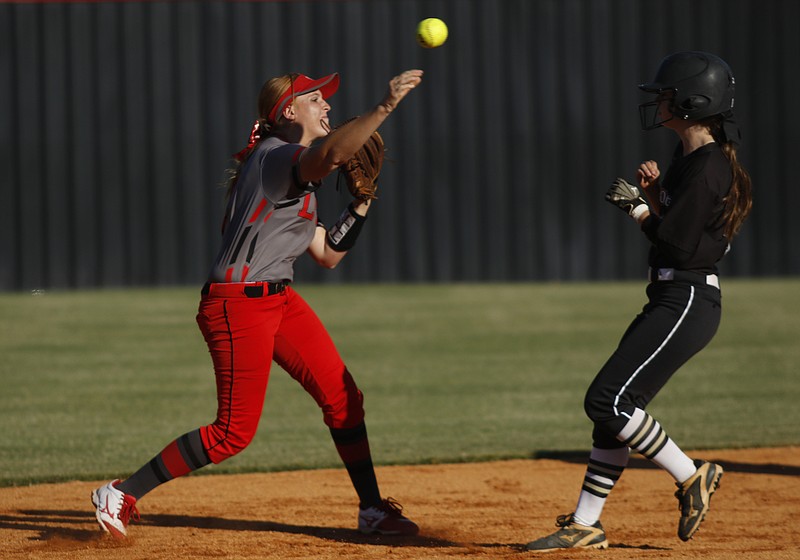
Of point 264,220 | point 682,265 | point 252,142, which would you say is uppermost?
point 252,142

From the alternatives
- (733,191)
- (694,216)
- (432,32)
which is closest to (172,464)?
(432,32)

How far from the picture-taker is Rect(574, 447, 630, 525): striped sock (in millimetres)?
4598

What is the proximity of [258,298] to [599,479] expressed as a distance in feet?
5.13

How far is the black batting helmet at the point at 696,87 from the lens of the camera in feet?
14.6

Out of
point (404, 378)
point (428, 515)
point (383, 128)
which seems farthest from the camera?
point (383, 128)

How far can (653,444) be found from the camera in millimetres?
4422

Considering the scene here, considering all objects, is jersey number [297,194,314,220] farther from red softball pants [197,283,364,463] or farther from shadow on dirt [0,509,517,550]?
shadow on dirt [0,509,517,550]

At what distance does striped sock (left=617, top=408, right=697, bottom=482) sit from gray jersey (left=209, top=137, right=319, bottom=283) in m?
1.51

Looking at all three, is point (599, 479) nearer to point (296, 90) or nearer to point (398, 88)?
point (398, 88)

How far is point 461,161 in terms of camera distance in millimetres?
15883

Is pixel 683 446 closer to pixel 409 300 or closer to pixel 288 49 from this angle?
pixel 409 300

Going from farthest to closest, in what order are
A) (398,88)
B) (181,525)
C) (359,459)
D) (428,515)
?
(428,515) → (181,525) → (359,459) → (398,88)

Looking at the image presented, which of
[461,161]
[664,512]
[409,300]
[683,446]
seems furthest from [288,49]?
[664,512]

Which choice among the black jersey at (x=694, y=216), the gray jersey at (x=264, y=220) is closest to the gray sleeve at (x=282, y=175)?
the gray jersey at (x=264, y=220)
